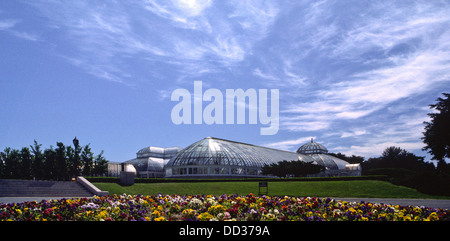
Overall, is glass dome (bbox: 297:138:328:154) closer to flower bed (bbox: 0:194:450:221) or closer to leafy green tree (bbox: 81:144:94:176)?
leafy green tree (bbox: 81:144:94:176)

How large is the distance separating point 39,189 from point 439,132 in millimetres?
45091

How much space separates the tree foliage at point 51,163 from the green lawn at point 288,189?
10.8 m

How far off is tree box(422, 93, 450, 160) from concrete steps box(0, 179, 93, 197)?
4067 cm

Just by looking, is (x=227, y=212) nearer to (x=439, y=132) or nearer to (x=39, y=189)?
(x=39, y=189)

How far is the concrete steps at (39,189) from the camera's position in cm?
3009

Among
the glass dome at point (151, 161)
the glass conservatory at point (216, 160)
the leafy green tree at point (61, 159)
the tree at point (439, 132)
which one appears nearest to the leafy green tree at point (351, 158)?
the glass conservatory at point (216, 160)

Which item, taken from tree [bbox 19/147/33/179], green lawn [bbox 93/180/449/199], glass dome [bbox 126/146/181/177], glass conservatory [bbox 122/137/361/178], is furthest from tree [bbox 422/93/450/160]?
glass dome [bbox 126/146/181/177]

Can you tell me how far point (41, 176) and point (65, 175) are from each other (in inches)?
144

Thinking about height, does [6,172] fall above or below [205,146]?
below
